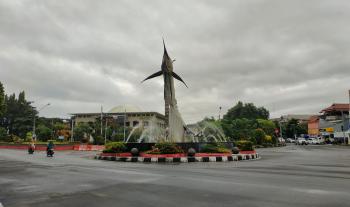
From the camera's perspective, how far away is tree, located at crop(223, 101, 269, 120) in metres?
103

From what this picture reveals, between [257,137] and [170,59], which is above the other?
[170,59]

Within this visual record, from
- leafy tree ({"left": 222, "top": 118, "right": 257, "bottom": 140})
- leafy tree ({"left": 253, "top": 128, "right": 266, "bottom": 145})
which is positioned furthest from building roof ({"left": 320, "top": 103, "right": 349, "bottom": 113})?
leafy tree ({"left": 253, "top": 128, "right": 266, "bottom": 145})

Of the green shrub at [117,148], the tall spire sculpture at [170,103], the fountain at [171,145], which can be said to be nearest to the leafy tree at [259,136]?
the fountain at [171,145]

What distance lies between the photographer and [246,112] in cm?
10250

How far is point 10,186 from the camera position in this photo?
8812 millimetres

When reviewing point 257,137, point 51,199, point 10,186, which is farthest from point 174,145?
point 257,137

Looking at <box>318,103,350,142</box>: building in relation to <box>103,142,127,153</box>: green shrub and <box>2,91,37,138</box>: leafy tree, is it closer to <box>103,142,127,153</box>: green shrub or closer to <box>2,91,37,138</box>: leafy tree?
<box>103,142,127,153</box>: green shrub

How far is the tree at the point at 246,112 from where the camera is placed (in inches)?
4038

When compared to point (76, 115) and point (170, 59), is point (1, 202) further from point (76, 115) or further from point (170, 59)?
point (76, 115)

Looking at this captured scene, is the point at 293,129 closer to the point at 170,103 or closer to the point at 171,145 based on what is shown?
the point at 170,103

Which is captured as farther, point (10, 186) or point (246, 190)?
point (10, 186)

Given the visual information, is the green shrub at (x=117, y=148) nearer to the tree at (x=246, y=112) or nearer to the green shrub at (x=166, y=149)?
the green shrub at (x=166, y=149)

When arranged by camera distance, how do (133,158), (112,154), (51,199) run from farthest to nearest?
(112,154) → (133,158) → (51,199)

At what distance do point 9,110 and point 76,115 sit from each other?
2367cm
